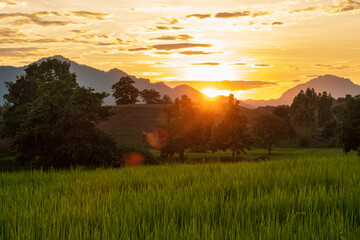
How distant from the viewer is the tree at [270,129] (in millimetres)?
86000

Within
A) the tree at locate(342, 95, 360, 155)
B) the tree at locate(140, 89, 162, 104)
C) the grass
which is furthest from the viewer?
the tree at locate(140, 89, 162, 104)

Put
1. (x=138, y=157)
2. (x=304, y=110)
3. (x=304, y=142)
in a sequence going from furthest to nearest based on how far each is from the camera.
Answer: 1. (x=304, y=110)
2. (x=304, y=142)
3. (x=138, y=157)

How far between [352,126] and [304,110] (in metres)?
106

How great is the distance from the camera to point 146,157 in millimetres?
48812

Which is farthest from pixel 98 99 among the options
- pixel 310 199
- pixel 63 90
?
pixel 310 199

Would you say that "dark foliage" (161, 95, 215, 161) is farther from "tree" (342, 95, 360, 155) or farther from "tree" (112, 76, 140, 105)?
"tree" (112, 76, 140, 105)

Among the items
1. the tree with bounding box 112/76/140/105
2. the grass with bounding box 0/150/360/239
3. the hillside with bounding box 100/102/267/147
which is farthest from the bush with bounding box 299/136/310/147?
the grass with bounding box 0/150/360/239

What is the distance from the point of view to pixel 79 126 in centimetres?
2847

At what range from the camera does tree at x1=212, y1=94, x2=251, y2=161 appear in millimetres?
66938

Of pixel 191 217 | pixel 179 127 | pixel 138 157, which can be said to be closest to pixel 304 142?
pixel 179 127

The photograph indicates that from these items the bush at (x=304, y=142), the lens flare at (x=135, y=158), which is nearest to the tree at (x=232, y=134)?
the lens flare at (x=135, y=158)

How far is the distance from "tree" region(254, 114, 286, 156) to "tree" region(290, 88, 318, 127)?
198 feet

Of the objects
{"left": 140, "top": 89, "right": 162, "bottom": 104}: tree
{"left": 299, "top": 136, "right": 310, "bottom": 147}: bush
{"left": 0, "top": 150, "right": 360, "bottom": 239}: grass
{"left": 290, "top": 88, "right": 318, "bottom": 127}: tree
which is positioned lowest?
{"left": 299, "top": 136, "right": 310, "bottom": 147}: bush

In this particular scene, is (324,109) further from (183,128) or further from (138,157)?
(138,157)
